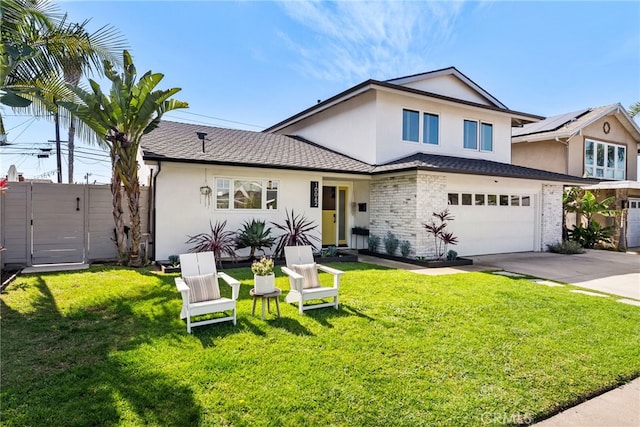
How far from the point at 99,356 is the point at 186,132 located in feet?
34.9

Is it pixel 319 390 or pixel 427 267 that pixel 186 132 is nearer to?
pixel 427 267

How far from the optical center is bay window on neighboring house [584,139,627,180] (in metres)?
20.0

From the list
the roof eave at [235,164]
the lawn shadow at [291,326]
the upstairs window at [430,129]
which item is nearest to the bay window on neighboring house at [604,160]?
the upstairs window at [430,129]

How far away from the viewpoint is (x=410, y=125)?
543 inches

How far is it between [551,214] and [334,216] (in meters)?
9.64

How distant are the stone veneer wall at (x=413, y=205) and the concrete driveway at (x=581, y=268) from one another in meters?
2.08

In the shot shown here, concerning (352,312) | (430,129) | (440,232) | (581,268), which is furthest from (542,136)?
(352,312)

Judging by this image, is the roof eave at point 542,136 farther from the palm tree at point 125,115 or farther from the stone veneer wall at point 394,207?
the palm tree at point 125,115

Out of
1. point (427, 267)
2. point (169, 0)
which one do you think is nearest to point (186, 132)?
point (169, 0)

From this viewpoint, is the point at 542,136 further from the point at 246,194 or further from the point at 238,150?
the point at 246,194

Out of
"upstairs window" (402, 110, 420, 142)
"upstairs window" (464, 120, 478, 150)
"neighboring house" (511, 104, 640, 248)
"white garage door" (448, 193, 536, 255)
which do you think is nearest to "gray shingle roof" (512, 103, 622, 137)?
"neighboring house" (511, 104, 640, 248)

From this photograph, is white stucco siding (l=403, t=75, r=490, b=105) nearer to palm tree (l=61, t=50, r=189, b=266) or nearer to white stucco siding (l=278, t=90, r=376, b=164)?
white stucco siding (l=278, t=90, r=376, b=164)

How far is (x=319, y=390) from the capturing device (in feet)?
11.2

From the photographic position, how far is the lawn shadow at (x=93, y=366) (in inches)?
118
